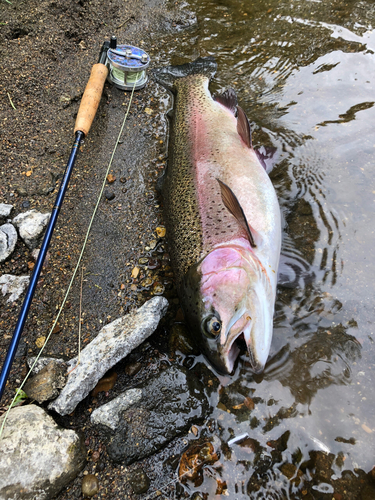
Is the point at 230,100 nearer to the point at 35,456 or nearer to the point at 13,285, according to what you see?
the point at 13,285

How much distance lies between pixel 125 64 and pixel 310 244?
3470mm

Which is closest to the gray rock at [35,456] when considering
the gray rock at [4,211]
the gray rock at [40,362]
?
the gray rock at [40,362]

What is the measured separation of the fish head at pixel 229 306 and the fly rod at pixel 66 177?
1.21 m

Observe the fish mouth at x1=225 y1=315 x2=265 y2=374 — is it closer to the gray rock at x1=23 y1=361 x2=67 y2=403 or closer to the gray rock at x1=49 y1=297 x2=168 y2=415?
the gray rock at x1=49 y1=297 x2=168 y2=415

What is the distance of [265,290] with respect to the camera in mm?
2521

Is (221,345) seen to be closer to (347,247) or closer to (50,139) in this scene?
(347,247)

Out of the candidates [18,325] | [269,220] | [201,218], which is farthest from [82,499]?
[269,220]

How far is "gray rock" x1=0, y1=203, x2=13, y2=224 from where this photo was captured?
3055 millimetres

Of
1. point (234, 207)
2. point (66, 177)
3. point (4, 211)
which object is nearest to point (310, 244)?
point (234, 207)

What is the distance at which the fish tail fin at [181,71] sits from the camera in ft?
14.5

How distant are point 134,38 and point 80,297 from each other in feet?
15.0

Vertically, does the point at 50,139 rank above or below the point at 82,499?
above

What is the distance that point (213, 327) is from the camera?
229cm

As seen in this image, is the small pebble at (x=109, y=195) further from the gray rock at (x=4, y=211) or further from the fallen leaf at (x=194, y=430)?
the fallen leaf at (x=194, y=430)
